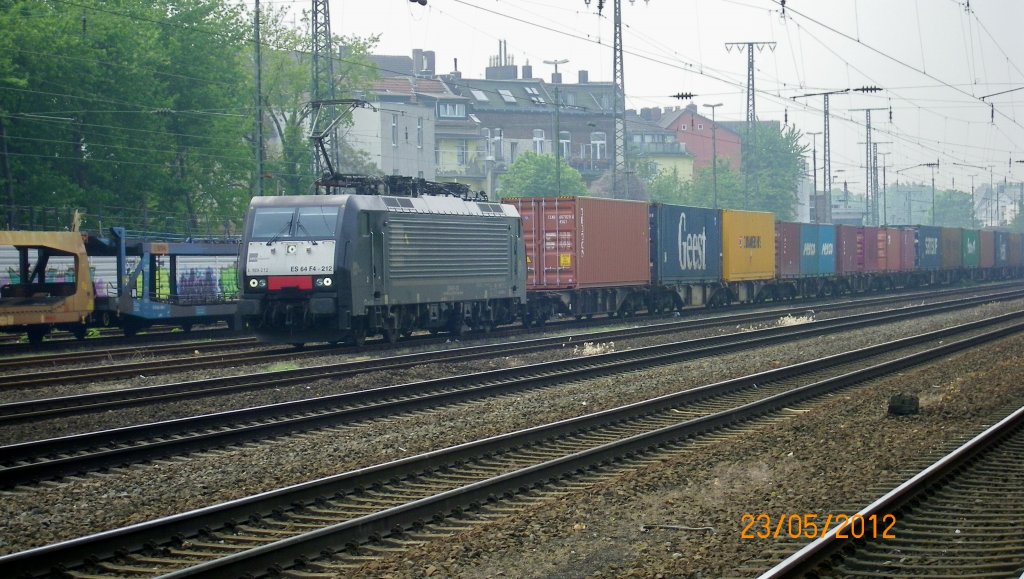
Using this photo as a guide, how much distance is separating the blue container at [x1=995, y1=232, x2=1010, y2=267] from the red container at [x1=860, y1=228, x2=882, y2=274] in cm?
2296

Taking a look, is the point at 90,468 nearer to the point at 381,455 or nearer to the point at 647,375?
the point at 381,455

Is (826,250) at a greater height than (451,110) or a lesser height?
lesser

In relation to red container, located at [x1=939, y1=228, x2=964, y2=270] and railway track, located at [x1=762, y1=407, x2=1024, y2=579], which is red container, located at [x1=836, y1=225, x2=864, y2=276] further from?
railway track, located at [x1=762, y1=407, x2=1024, y2=579]

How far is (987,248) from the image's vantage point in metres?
67.7

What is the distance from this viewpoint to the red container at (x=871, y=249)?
49.5 metres

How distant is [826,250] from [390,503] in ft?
131

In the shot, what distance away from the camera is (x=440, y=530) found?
331 inches

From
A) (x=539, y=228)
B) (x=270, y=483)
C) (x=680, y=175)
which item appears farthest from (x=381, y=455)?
(x=680, y=175)

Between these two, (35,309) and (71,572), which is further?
(35,309)

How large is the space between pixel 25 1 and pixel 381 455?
1425 inches

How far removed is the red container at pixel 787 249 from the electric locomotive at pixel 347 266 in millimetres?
20826

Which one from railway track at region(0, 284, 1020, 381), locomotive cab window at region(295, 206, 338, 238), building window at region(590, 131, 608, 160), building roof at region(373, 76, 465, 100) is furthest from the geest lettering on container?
building window at region(590, 131, 608, 160)
